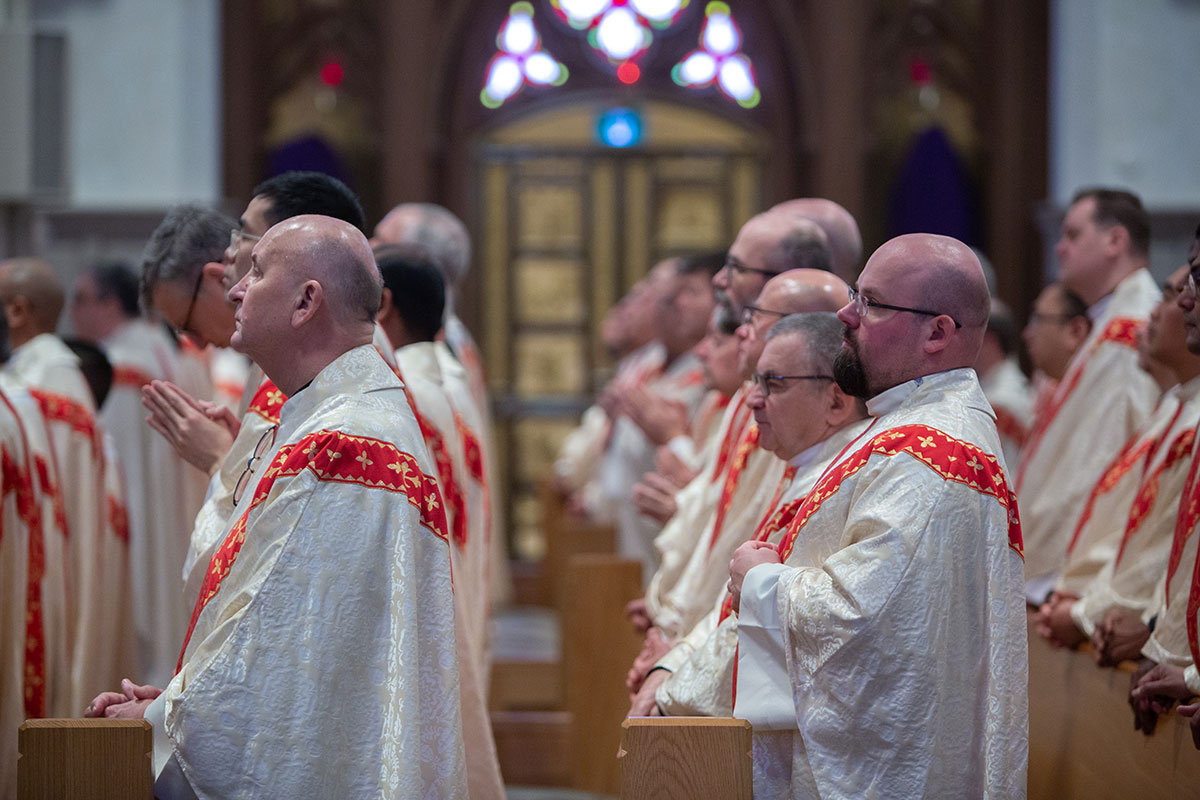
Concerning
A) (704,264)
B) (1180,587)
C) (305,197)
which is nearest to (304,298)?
(305,197)

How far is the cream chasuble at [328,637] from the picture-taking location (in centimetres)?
278

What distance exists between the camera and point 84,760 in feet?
9.13

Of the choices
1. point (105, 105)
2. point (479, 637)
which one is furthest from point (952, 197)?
point (479, 637)

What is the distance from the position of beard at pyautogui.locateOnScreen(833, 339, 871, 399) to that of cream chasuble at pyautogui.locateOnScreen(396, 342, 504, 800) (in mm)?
941

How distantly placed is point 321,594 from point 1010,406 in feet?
15.1

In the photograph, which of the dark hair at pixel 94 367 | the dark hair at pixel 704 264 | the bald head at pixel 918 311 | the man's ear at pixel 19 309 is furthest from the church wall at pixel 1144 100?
the bald head at pixel 918 311

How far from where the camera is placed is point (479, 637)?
4613 millimetres

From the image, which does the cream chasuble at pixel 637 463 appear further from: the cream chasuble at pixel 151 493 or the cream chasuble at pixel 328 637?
the cream chasuble at pixel 328 637

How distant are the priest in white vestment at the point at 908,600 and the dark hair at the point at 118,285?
14.8ft

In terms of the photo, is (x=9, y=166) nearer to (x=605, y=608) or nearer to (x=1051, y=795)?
(x=605, y=608)

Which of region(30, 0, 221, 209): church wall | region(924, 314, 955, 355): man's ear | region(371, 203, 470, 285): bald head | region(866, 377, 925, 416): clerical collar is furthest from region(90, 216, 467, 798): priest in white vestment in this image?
region(30, 0, 221, 209): church wall

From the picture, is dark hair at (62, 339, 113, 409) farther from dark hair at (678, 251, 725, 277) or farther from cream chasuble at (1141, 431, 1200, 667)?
cream chasuble at (1141, 431, 1200, 667)

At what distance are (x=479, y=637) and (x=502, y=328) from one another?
19.7 feet

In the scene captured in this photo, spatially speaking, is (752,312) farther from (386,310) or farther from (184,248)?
(184,248)
